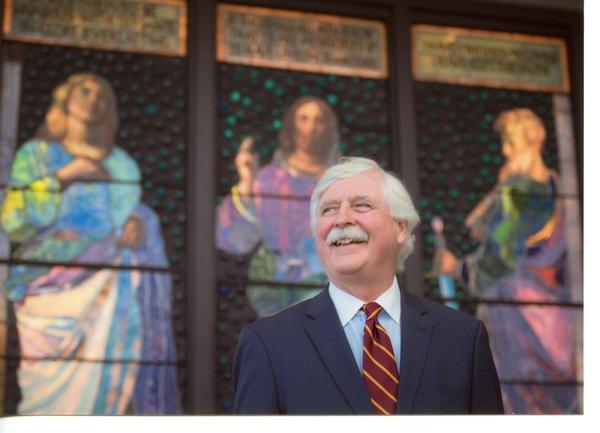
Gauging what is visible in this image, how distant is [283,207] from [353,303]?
152 inches

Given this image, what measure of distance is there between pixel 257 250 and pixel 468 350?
381 cm

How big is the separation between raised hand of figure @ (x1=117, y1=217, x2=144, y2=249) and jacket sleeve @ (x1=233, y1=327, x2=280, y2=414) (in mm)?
3701

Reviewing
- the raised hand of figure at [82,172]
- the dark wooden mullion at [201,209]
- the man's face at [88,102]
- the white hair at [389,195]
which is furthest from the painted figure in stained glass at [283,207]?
the white hair at [389,195]

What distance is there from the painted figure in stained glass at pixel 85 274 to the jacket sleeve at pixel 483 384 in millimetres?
3570

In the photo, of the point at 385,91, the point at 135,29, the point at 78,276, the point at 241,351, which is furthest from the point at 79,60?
the point at 241,351

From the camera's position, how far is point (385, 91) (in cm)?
900

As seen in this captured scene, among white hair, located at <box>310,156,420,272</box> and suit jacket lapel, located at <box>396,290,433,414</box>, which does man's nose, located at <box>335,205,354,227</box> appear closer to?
white hair, located at <box>310,156,420,272</box>

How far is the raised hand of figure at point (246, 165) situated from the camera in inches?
337

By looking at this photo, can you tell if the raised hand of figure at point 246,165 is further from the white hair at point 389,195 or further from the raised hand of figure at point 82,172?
the white hair at point 389,195

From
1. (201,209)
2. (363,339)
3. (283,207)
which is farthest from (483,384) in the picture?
(283,207)

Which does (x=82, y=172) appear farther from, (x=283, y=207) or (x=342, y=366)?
(x=342, y=366)

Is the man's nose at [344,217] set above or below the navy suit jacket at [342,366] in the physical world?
above
